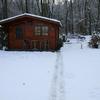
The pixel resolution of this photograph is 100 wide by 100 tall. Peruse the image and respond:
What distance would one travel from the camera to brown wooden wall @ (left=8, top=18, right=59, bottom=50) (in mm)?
26188

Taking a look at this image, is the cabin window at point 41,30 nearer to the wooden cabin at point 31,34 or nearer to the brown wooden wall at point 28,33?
the wooden cabin at point 31,34

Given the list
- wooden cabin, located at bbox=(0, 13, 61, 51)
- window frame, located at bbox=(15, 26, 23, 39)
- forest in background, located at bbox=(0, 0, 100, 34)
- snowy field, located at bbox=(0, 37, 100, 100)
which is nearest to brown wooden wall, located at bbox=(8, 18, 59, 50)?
wooden cabin, located at bbox=(0, 13, 61, 51)

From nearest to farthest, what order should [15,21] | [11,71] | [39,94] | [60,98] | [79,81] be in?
[60,98] < [39,94] < [79,81] < [11,71] < [15,21]

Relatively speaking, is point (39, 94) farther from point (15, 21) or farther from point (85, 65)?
point (15, 21)

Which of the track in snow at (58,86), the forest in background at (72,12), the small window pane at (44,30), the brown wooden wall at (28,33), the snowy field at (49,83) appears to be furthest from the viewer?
the forest in background at (72,12)

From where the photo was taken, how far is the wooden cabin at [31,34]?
26.2m

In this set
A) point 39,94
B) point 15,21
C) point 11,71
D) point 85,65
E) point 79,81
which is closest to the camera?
point 39,94

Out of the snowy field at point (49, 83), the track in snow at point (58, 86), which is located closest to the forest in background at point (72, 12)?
the snowy field at point (49, 83)

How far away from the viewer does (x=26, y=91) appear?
1007cm

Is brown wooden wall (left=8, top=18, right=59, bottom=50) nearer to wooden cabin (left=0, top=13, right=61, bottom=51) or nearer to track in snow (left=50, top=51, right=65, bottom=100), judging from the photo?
wooden cabin (left=0, top=13, right=61, bottom=51)

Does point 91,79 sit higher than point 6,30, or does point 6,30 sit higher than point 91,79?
point 6,30

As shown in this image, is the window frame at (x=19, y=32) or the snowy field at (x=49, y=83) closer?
the snowy field at (x=49, y=83)

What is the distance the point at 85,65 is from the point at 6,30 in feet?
39.9

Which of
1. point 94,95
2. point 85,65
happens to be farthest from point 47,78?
point 85,65
